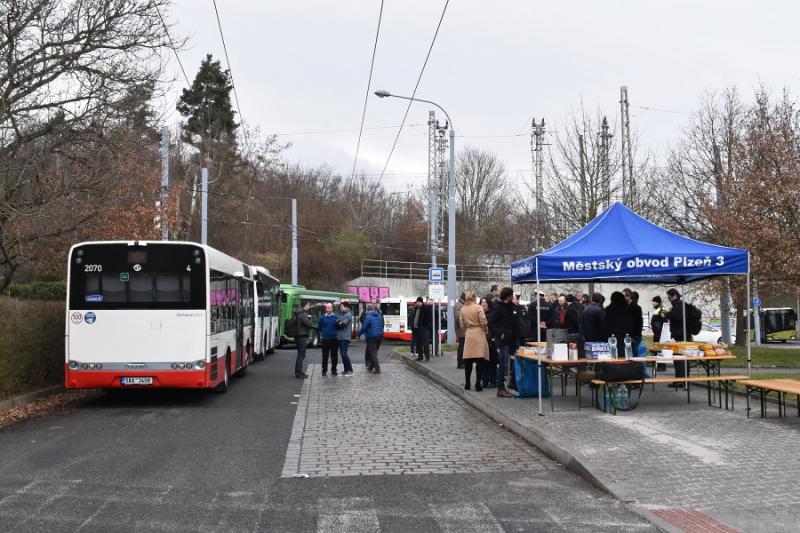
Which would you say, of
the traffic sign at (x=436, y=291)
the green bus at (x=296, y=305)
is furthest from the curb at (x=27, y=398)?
the green bus at (x=296, y=305)

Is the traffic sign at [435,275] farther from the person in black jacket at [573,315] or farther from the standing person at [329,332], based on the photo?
the person in black jacket at [573,315]

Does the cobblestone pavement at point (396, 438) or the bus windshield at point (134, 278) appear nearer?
the cobblestone pavement at point (396, 438)

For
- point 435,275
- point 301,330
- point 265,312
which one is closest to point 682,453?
point 301,330

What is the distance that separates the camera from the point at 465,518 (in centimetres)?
610

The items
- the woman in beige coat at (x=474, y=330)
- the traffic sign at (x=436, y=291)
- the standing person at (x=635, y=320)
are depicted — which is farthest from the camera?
the traffic sign at (x=436, y=291)

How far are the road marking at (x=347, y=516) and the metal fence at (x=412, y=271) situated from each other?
4702cm

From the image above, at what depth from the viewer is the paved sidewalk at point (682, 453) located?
6297 mm

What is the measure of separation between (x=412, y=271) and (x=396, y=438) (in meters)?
46.0

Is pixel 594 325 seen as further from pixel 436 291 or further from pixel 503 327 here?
pixel 436 291

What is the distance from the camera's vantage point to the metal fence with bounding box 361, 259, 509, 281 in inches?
2140

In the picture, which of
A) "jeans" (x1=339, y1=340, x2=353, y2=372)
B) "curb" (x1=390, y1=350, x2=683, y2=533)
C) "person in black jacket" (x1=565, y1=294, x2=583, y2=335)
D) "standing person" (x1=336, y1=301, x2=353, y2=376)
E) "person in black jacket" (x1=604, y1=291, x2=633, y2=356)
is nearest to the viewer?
"curb" (x1=390, y1=350, x2=683, y2=533)

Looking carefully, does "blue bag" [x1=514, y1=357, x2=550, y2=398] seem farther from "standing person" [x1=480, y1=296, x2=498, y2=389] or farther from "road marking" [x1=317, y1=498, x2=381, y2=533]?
"road marking" [x1=317, y1=498, x2=381, y2=533]

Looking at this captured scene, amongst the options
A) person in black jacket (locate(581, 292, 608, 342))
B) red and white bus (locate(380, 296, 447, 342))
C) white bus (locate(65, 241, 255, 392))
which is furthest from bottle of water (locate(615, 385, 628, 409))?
red and white bus (locate(380, 296, 447, 342))

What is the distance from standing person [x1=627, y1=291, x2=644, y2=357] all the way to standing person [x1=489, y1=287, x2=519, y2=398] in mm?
2005
